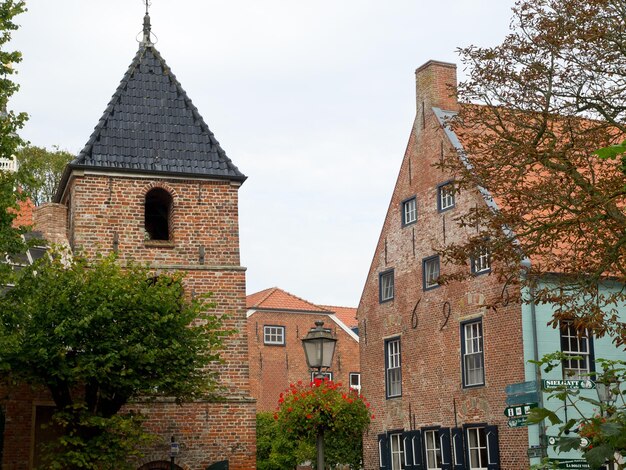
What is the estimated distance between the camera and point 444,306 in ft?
94.8

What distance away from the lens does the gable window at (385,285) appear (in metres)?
31.9

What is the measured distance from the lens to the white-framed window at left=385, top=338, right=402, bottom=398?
3089cm

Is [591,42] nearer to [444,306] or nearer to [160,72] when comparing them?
[160,72]

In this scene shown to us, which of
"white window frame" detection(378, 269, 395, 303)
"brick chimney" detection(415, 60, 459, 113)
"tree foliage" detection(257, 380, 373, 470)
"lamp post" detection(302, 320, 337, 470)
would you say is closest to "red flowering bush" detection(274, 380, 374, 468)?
"tree foliage" detection(257, 380, 373, 470)

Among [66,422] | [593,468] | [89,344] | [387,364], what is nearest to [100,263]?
[89,344]

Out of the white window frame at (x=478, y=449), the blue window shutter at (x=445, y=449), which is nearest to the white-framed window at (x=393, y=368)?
the blue window shutter at (x=445, y=449)

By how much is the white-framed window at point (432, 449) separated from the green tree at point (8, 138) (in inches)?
610

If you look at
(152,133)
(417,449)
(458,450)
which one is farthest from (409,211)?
(152,133)

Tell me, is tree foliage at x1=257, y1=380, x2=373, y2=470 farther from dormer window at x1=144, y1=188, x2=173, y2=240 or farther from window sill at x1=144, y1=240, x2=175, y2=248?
dormer window at x1=144, y1=188, x2=173, y2=240

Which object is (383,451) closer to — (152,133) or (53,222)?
(53,222)

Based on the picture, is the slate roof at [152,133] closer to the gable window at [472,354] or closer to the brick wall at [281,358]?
the gable window at [472,354]

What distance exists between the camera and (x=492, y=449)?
26.3 m

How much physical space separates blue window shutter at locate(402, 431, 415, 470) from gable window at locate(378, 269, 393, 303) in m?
4.28

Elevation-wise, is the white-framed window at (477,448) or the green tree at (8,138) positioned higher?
the green tree at (8,138)
